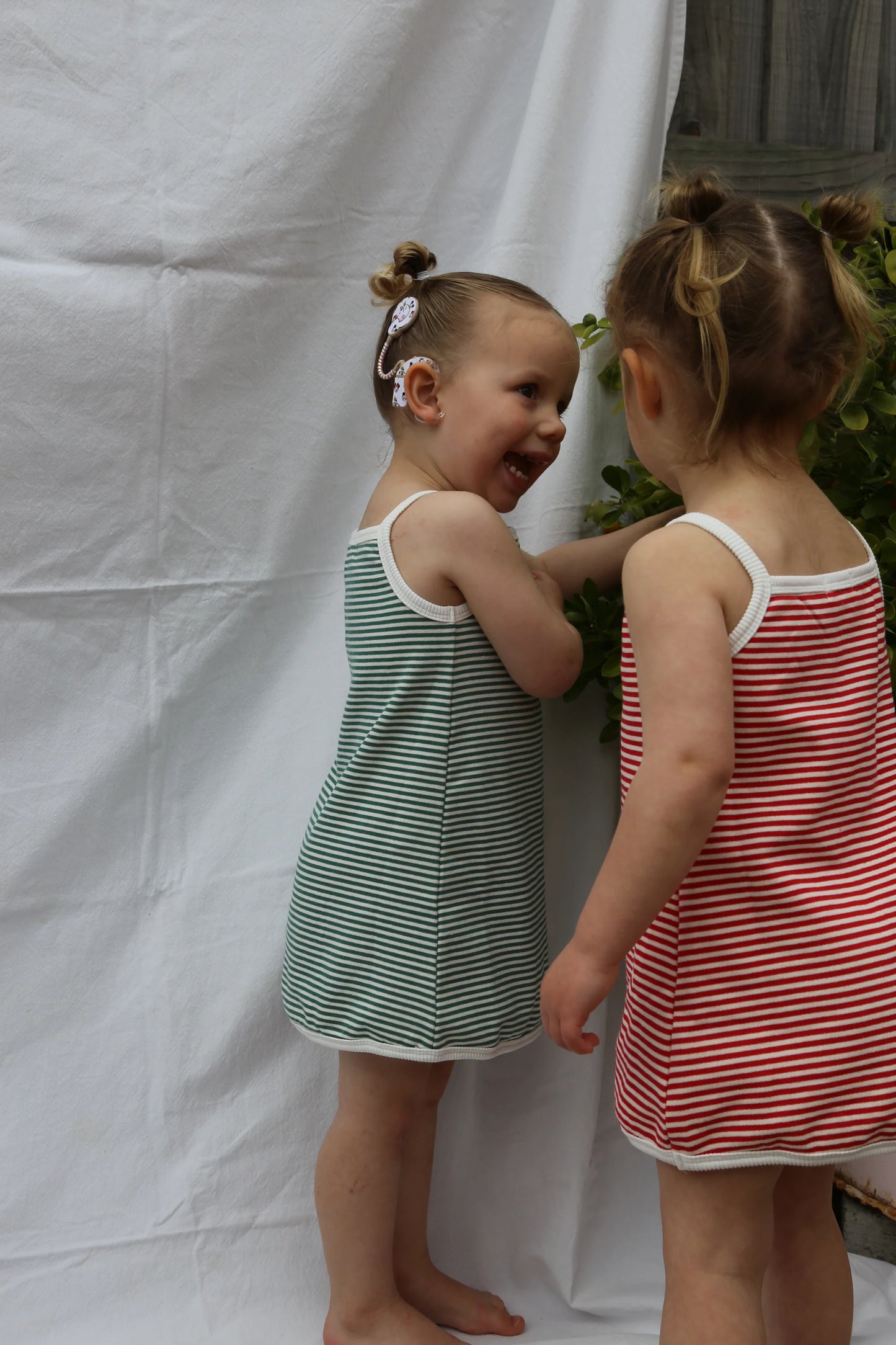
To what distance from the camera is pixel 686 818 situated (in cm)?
88

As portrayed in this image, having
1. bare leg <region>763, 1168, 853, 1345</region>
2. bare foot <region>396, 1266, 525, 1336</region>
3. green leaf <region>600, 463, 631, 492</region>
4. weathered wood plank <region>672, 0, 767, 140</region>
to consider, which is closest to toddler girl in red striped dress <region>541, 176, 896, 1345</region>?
bare leg <region>763, 1168, 853, 1345</region>

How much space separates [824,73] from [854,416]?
2.25 feet

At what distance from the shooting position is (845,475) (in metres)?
1.24

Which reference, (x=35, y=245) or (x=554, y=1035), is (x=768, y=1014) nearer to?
(x=554, y=1035)

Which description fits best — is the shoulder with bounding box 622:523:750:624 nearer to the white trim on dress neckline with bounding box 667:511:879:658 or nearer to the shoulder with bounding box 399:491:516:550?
the white trim on dress neckline with bounding box 667:511:879:658

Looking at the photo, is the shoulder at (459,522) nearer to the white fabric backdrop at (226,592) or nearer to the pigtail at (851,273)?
the white fabric backdrop at (226,592)

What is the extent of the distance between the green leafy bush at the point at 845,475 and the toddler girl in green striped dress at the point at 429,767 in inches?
3.6

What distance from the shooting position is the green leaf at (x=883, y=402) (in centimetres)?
113

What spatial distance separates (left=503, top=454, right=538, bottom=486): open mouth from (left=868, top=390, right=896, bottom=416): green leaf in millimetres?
354

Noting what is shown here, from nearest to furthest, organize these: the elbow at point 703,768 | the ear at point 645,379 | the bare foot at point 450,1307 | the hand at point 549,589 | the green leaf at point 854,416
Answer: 1. the elbow at point 703,768
2. the ear at point 645,379
3. the green leaf at point 854,416
4. the hand at point 549,589
5. the bare foot at point 450,1307

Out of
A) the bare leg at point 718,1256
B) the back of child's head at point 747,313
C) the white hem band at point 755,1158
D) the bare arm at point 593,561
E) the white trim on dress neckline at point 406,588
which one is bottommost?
the bare leg at point 718,1256

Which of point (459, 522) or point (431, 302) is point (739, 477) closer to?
point (459, 522)

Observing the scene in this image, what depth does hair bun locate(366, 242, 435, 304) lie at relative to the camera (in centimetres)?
126

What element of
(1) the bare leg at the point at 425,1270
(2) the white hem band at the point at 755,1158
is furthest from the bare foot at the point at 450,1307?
(2) the white hem band at the point at 755,1158
